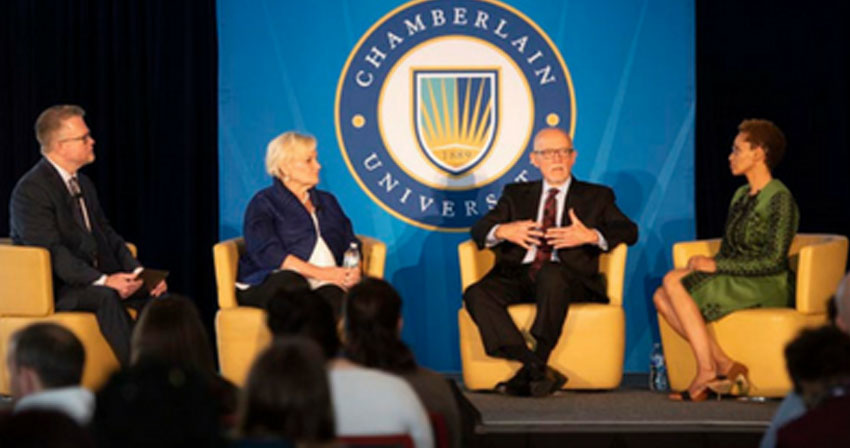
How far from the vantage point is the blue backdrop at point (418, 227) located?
6.87 metres

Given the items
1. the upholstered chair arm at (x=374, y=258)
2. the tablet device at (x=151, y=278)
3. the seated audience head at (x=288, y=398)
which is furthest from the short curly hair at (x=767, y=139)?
the seated audience head at (x=288, y=398)

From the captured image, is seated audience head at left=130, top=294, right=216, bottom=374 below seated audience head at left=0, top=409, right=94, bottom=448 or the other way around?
below

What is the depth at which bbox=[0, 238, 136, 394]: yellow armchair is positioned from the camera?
5.66m

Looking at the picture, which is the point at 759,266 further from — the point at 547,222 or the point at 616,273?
the point at 547,222

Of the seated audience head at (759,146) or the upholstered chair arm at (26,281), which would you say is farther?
the seated audience head at (759,146)

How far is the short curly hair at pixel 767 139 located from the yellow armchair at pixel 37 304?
294 centimetres

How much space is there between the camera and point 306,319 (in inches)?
124

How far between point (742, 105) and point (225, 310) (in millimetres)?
2913

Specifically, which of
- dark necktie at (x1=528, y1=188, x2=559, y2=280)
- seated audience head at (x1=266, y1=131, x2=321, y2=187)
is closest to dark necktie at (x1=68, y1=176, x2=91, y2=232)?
seated audience head at (x1=266, y1=131, x2=321, y2=187)

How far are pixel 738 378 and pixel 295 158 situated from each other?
218 cm

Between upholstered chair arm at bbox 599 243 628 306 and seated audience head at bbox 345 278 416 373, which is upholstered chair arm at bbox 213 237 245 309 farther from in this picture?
seated audience head at bbox 345 278 416 373

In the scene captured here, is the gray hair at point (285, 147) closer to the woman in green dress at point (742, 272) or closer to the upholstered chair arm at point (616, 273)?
the upholstered chair arm at point (616, 273)

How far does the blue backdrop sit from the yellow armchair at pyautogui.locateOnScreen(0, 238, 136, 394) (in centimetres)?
136

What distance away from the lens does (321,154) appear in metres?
6.96
